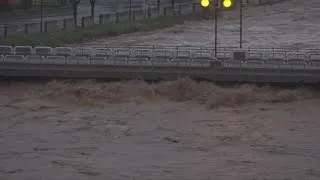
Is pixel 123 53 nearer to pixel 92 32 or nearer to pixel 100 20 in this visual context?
pixel 92 32

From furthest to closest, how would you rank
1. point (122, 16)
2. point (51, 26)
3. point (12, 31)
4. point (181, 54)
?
point (122, 16), point (51, 26), point (12, 31), point (181, 54)

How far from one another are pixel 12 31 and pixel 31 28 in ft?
6.54

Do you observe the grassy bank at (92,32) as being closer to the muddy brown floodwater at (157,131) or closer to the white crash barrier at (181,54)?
the white crash barrier at (181,54)

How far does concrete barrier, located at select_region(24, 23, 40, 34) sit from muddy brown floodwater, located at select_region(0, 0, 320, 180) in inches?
604

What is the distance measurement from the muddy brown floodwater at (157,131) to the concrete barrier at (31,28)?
15.3m

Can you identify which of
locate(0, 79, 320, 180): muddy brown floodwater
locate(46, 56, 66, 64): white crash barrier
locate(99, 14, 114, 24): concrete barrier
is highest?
locate(99, 14, 114, 24): concrete barrier

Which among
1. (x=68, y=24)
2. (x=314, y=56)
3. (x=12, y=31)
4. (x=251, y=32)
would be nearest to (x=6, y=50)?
(x=12, y=31)

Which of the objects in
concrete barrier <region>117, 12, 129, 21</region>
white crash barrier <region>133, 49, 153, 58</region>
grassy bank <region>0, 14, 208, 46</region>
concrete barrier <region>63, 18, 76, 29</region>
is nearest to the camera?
white crash barrier <region>133, 49, 153, 58</region>

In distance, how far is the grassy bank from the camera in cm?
4097

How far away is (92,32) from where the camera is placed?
4797 cm

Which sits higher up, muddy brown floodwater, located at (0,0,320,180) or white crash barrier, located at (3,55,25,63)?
white crash barrier, located at (3,55,25,63)

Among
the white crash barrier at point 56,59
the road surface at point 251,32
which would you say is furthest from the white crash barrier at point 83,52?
the road surface at point 251,32

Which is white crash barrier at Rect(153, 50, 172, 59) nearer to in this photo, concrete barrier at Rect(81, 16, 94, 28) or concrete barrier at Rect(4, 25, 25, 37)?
concrete barrier at Rect(4, 25, 25, 37)

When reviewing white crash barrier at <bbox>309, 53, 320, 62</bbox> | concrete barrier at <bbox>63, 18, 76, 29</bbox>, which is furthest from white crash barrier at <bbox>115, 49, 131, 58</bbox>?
concrete barrier at <bbox>63, 18, 76, 29</bbox>
